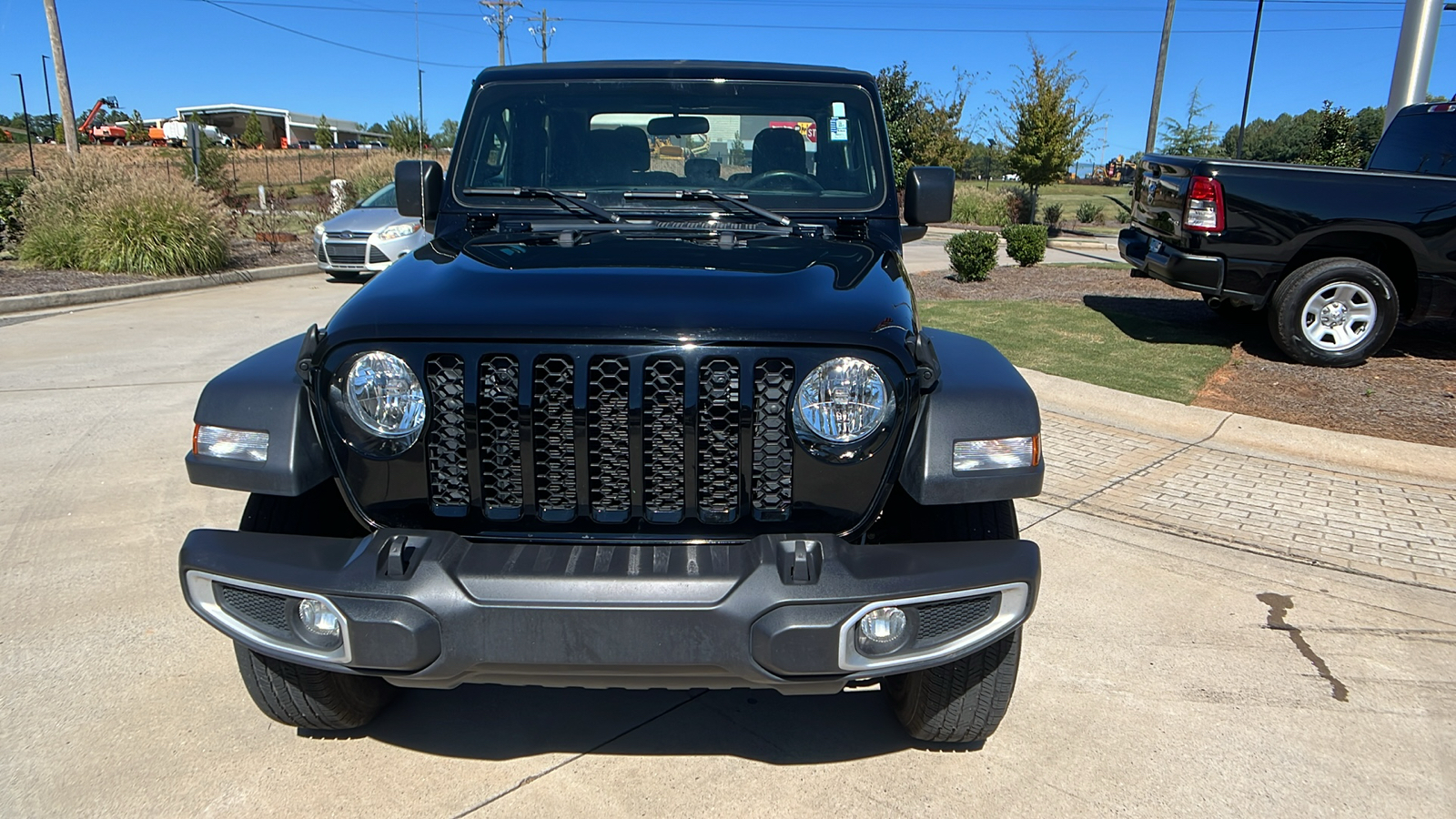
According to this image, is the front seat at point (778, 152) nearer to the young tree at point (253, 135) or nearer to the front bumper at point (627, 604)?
the front bumper at point (627, 604)

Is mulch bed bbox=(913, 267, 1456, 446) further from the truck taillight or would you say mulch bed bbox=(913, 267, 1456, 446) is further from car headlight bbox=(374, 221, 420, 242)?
car headlight bbox=(374, 221, 420, 242)

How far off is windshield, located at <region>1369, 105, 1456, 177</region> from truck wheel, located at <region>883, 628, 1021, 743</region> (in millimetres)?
6969

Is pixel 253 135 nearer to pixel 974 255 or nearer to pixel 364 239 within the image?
pixel 364 239

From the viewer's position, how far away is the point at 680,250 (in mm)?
2857

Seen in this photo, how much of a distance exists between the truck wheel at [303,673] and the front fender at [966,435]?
1402mm

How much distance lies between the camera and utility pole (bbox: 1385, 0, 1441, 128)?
9.66 m

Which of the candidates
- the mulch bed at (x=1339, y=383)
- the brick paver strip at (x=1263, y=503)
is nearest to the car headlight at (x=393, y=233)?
the mulch bed at (x=1339, y=383)

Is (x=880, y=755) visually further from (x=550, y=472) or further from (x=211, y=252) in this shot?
(x=211, y=252)

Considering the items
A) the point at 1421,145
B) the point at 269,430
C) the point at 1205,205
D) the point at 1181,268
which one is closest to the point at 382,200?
the point at 1181,268

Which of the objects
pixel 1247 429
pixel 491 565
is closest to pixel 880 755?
pixel 491 565

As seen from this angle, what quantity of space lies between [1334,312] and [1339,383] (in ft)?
1.93

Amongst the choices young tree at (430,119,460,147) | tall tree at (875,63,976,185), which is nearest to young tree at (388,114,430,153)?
young tree at (430,119,460,147)

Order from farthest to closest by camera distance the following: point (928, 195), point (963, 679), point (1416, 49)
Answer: point (1416, 49) < point (928, 195) < point (963, 679)

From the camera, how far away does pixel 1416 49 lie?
32.0 ft
